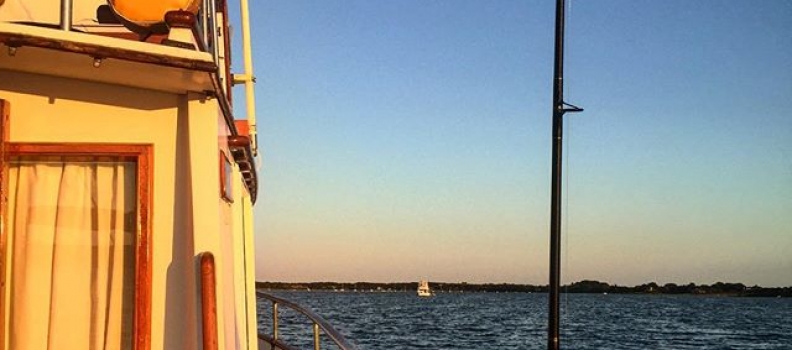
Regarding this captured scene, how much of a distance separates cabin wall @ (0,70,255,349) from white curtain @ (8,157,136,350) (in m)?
0.11

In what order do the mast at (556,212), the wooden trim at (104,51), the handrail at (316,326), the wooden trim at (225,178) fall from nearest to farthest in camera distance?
the wooden trim at (104,51), the wooden trim at (225,178), the handrail at (316,326), the mast at (556,212)

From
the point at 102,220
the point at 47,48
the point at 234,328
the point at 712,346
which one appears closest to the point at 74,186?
the point at 102,220

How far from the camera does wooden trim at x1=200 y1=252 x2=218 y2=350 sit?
361 centimetres

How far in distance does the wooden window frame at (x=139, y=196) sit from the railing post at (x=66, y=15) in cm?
55

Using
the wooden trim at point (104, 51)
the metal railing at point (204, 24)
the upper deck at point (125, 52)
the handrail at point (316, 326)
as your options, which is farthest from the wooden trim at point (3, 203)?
the handrail at point (316, 326)

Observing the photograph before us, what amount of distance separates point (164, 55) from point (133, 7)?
450 millimetres

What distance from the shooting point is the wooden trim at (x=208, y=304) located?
142 inches

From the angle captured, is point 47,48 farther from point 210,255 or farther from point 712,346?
point 712,346

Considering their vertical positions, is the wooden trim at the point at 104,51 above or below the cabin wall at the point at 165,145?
above

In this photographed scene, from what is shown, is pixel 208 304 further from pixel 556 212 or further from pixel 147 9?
pixel 556 212

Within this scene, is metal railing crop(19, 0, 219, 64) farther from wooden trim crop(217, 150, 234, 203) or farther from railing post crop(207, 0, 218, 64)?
wooden trim crop(217, 150, 234, 203)

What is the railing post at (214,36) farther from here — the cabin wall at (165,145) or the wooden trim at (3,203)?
the wooden trim at (3,203)

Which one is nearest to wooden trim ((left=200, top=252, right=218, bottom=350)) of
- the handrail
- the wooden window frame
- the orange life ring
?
the wooden window frame

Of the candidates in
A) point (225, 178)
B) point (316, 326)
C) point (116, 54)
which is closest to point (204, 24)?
point (116, 54)
